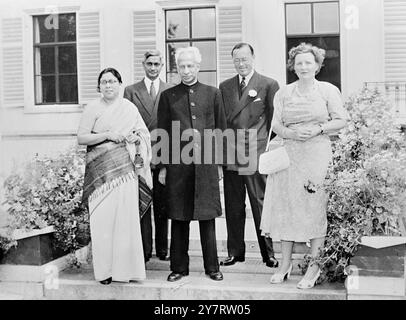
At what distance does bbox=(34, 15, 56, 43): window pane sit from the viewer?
126 inches

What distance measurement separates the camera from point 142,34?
10.4 feet

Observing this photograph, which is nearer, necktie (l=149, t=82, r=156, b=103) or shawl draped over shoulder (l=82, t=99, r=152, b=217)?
shawl draped over shoulder (l=82, t=99, r=152, b=217)

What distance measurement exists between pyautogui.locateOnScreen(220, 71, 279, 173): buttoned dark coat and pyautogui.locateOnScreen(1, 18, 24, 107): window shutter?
47.5 inches

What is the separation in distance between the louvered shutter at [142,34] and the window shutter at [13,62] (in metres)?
0.69

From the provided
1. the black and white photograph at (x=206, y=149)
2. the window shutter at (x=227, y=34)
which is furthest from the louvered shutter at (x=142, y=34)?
the window shutter at (x=227, y=34)

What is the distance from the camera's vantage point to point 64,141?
3.39 metres

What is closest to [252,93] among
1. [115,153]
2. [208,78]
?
[208,78]

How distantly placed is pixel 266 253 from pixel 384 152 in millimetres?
902

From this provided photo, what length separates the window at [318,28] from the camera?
292 centimetres

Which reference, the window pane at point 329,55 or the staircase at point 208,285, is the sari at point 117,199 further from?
the window pane at point 329,55

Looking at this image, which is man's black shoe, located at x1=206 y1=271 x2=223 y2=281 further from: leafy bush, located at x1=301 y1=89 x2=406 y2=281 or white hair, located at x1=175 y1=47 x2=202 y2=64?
white hair, located at x1=175 y1=47 x2=202 y2=64

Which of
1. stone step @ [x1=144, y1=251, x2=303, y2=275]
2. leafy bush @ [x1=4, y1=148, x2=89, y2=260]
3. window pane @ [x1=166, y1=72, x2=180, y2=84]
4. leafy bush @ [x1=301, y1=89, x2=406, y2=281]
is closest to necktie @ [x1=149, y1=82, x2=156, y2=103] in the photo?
window pane @ [x1=166, y1=72, x2=180, y2=84]

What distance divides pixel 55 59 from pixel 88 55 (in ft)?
0.68

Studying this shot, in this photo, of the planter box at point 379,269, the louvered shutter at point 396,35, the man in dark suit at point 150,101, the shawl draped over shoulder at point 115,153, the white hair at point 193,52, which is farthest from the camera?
the man in dark suit at point 150,101
